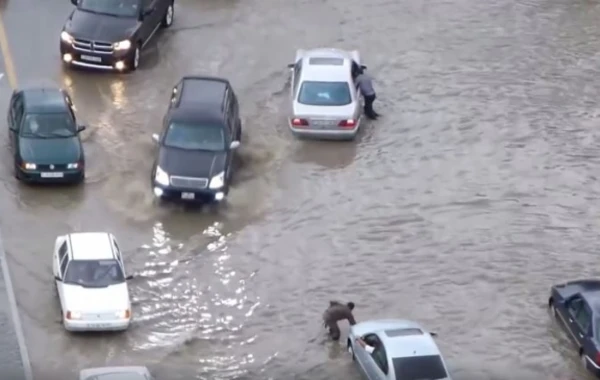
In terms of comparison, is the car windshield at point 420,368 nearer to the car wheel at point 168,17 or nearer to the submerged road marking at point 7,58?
the submerged road marking at point 7,58

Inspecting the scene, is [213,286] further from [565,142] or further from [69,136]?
[565,142]

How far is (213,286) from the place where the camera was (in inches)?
1154

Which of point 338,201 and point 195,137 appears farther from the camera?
point 338,201

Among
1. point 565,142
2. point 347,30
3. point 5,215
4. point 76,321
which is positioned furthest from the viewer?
point 347,30

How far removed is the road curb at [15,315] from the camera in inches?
1017

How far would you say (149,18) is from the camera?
38.4m

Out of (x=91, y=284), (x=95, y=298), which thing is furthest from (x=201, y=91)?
(x=95, y=298)

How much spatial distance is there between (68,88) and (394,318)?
12.0 m

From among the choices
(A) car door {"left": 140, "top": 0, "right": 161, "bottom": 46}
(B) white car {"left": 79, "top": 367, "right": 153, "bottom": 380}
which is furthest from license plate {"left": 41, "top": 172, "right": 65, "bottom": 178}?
(B) white car {"left": 79, "top": 367, "right": 153, "bottom": 380}

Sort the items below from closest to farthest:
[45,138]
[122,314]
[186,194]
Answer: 1. [122,314]
2. [186,194]
3. [45,138]

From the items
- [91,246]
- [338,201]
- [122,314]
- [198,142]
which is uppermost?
[198,142]

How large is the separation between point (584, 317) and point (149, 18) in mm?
15792

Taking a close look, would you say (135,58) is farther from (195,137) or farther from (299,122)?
(195,137)

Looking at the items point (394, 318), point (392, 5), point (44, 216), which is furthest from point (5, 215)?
point (392, 5)
